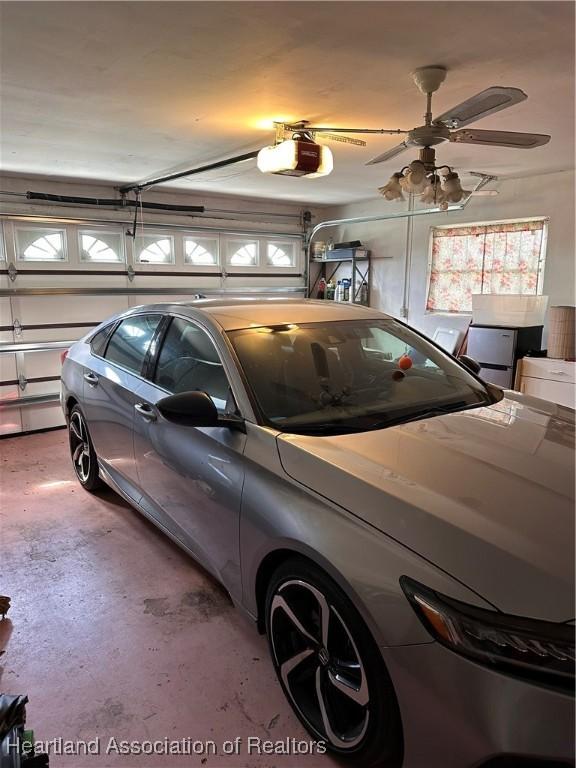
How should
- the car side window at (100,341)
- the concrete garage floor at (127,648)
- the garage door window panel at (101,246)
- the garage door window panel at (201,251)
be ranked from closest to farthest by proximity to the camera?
1. the concrete garage floor at (127,648)
2. the car side window at (100,341)
3. the garage door window panel at (101,246)
4. the garage door window panel at (201,251)

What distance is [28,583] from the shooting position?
2.45m

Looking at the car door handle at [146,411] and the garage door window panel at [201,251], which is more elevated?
the garage door window panel at [201,251]

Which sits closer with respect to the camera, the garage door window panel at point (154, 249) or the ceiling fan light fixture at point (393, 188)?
the ceiling fan light fixture at point (393, 188)

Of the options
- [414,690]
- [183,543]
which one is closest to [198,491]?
[183,543]

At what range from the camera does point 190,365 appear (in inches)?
87.1

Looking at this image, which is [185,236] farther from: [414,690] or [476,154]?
[414,690]

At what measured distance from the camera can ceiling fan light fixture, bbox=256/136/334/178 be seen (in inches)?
123

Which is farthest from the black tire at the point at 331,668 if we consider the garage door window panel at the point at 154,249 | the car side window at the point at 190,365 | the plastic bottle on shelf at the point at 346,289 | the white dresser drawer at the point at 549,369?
the plastic bottle on shelf at the point at 346,289

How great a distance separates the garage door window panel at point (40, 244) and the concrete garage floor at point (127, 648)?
3.16 meters

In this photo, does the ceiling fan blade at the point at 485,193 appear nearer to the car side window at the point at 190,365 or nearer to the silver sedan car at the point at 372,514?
the silver sedan car at the point at 372,514

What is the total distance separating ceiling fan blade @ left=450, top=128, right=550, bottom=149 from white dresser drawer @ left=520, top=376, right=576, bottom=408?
8.44 ft

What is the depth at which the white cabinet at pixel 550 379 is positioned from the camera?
15.1 ft

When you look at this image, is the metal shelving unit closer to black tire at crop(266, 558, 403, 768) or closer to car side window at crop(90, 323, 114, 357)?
car side window at crop(90, 323, 114, 357)

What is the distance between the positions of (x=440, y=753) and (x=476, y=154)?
4265 mm
